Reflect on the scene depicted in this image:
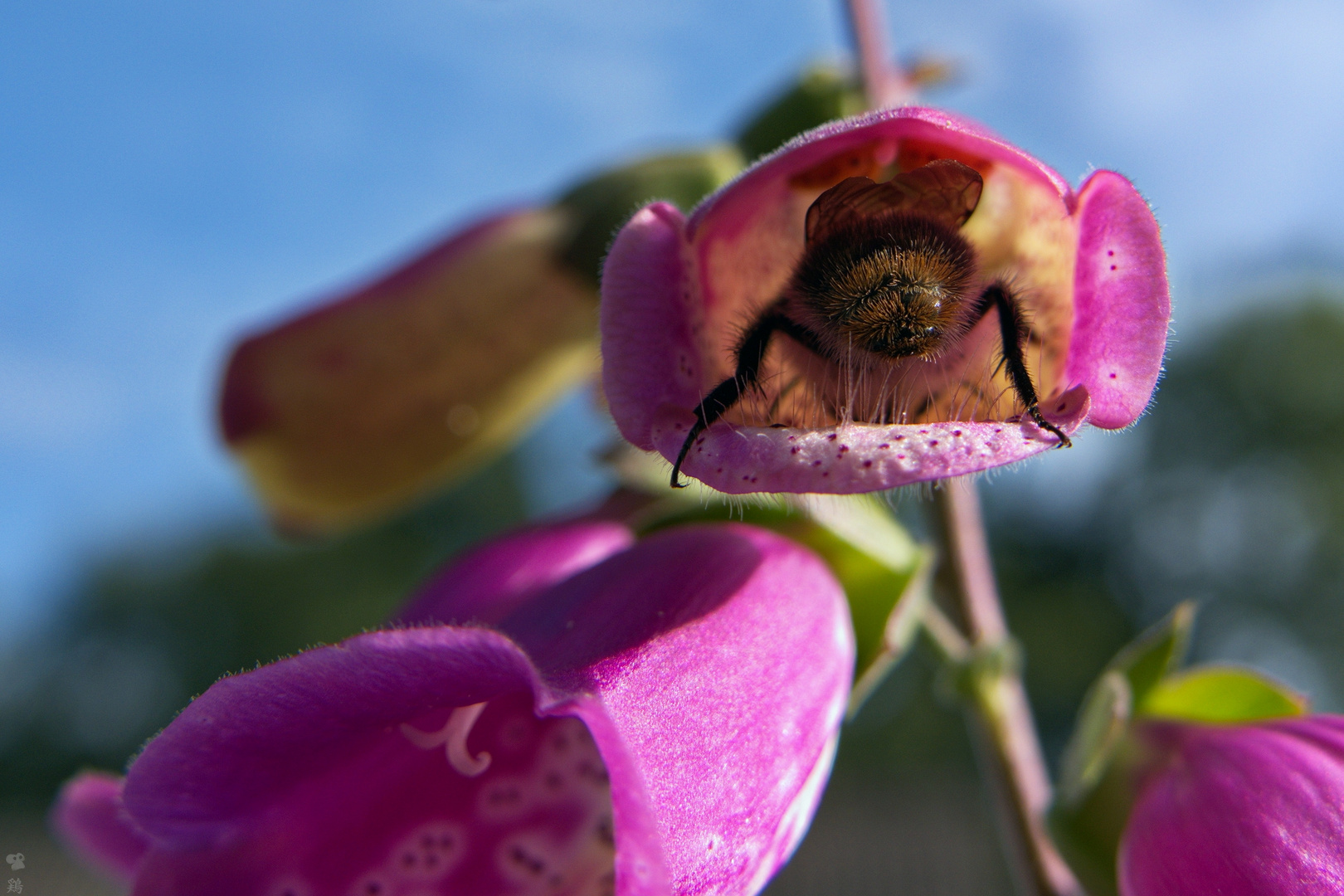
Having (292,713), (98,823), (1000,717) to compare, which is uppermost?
(292,713)

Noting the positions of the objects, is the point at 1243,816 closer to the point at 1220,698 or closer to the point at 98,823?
the point at 1220,698

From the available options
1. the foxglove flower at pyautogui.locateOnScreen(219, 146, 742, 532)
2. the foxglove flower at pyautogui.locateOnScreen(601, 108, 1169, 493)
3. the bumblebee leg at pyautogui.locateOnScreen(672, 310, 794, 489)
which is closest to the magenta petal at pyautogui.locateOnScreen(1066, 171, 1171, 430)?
the foxglove flower at pyautogui.locateOnScreen(601, 108, 1169, 493)

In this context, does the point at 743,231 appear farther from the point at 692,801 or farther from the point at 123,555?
the point at 123,555

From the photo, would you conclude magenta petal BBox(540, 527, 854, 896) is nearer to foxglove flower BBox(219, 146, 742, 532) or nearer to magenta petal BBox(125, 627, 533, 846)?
magenta petal BBox(125, 627, 533, 846)

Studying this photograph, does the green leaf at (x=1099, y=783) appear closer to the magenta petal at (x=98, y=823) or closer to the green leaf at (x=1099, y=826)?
the green leaf at (x=1099, y=826)

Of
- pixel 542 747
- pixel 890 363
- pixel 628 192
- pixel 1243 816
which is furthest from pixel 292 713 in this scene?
pixel 628 192

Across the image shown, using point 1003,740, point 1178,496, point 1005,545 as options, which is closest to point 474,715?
point 1003,740
